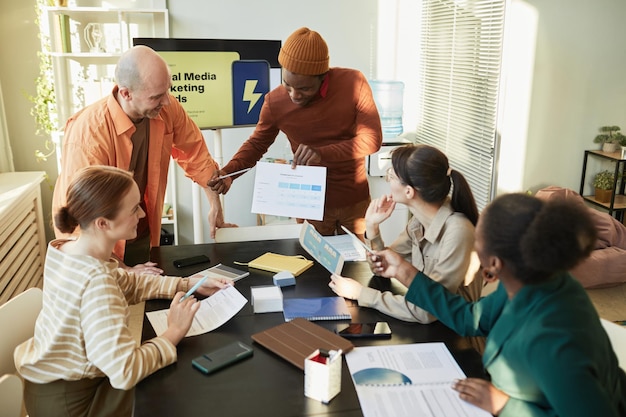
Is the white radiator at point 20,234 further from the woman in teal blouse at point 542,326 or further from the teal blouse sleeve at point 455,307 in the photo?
the woman in teal blouse at point 542,326

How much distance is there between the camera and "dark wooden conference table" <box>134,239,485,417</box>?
1346mm

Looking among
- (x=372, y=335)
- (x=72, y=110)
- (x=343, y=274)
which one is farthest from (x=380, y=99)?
(x=372, y=335)

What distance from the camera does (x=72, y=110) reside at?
174 inches

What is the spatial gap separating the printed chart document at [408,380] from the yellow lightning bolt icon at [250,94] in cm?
230

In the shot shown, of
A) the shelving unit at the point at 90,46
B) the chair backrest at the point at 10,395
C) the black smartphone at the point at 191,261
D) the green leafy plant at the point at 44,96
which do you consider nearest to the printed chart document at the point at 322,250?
the black smartphone at the point at 191,261

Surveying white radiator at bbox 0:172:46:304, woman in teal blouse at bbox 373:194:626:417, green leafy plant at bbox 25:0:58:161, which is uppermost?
green leafy plant at bbox 25:0:58:161

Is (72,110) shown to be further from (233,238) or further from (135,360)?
(135,360)

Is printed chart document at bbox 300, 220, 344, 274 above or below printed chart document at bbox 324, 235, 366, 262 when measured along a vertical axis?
above

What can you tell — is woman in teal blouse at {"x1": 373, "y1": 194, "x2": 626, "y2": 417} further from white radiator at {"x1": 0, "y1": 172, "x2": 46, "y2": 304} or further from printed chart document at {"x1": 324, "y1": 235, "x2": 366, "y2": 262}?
white radiator at {"x1": 0, "y1": 172, "x2": 46, "y2": 304}

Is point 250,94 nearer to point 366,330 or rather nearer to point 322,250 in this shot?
point 322,250

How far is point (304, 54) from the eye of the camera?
2514 millimetres

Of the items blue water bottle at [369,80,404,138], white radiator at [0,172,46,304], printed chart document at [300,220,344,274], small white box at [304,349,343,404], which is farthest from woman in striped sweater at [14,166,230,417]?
blue water bottle at [369,80,404,138]

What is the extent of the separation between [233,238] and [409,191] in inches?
45.9

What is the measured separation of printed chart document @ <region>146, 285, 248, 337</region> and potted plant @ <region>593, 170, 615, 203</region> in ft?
11.2
